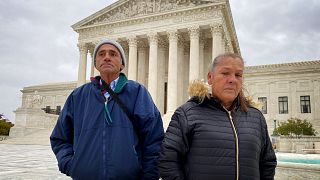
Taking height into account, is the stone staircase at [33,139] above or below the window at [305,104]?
below

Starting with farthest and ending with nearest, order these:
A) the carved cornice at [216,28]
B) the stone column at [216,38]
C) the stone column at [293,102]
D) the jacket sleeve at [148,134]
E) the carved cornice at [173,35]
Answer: the stone column at [293,102] → the carved cornice at [173,35] → the carved cornice at [216,28] → the stone column at [216,38] → the jacket sleeve at [148,134]

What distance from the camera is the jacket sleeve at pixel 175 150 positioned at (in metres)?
2.66

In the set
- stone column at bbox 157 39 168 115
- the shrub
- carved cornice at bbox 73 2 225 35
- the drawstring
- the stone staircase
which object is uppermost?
carved cornice at bbox 73 2 225 35

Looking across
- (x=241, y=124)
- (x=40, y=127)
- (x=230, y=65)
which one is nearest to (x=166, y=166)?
(x=241, y=124)

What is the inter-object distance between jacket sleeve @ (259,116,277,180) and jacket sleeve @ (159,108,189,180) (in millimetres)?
775

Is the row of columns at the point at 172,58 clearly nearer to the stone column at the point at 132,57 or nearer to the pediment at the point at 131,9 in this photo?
the stone column at the point at 132,57

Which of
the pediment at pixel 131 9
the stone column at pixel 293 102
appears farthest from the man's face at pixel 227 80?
the stone column at pixel 293 102

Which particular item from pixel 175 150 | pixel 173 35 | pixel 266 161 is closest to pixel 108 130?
pixel 175 150

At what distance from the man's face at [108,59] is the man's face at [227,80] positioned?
955 millimetres

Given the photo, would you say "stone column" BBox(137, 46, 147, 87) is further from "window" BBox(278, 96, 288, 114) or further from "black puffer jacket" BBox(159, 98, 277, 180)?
"black puffer jacket" BBox(159, 98, 277, 180)

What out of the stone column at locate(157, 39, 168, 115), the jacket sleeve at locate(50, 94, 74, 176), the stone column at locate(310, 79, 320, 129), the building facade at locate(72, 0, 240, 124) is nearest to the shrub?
the stone column at locate(310, 79, 320, 129)

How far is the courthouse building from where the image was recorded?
32.5 metres

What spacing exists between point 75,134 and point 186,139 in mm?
1041

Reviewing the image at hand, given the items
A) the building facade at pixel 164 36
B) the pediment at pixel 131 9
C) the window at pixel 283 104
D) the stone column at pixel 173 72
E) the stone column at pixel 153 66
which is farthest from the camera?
the window at pixel 283 104
